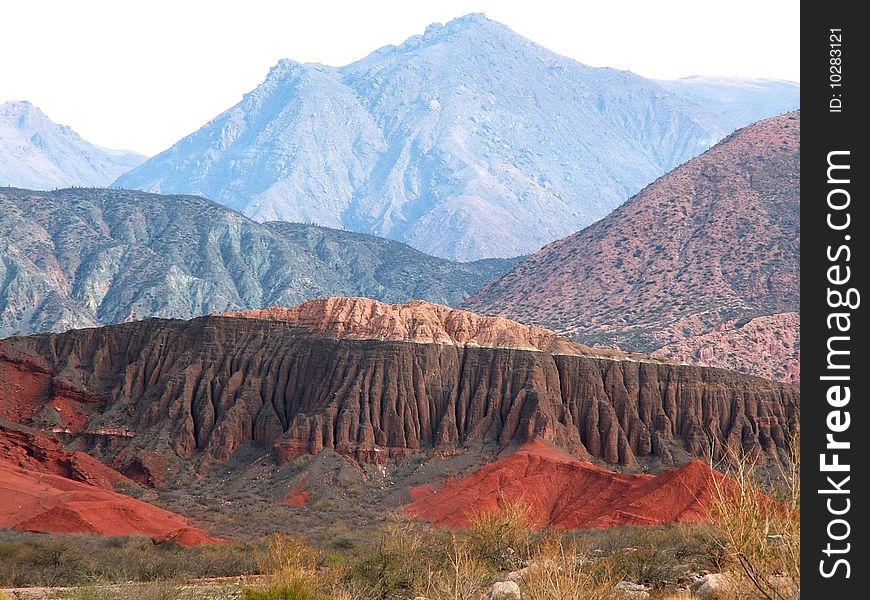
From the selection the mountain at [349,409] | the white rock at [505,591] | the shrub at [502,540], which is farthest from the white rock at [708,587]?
the mountain at [349,409]

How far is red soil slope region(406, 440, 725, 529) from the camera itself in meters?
59.6

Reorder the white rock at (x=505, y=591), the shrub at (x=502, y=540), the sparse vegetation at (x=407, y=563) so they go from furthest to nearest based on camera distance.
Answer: the shrub at (x=502, y=540)
the white rock at (x=505, y=591)
the sparse vegetation at (x=407, y=563)

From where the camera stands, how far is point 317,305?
9106 cm

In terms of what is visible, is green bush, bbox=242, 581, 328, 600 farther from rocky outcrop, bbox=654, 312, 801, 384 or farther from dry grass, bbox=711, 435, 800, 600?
rocky outcrop, bbox=654, 312, 801, 384

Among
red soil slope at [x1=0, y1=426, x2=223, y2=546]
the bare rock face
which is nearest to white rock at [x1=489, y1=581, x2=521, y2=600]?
red soil slope at [x1=0, y1=426, x2=223, y2=546]

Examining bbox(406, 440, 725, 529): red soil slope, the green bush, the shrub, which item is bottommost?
bbox(406, 440, 725, 529): red soil slope

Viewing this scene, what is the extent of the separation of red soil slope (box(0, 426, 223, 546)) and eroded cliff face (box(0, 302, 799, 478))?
453 cm

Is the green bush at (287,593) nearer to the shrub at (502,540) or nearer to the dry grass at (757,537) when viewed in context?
the shrub at (502,540)

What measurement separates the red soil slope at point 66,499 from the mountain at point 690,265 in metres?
66.7

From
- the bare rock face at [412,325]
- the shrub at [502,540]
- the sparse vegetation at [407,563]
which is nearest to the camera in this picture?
the sparse vegetation at [407,563]

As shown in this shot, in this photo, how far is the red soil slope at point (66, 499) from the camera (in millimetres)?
59188

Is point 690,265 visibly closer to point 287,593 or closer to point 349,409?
point 349,409
